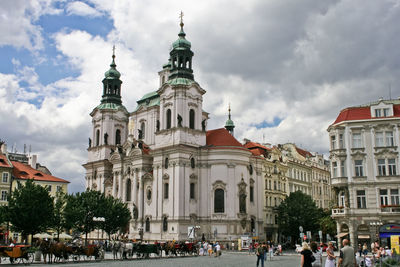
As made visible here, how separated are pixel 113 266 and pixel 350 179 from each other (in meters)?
25.5

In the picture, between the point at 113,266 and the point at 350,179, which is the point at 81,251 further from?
the point at 350,179

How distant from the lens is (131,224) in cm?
5969

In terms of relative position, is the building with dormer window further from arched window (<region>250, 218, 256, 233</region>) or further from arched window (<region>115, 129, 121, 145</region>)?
arched window (<region>115, 129, 121, 145</region>)

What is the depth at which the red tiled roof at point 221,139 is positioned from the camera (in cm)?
5752

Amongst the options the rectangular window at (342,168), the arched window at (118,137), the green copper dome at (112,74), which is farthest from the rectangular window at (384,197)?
the green copper dome at (112,74)

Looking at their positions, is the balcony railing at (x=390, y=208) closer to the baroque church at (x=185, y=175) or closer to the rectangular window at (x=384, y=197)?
the rectangular window at (x=384, y=197)

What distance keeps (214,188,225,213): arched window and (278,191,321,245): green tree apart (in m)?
10.7


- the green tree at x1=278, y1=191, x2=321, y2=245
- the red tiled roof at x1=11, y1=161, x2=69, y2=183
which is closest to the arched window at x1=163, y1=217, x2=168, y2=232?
the green tree at x1=278, y1=191, x2=321, y2=245

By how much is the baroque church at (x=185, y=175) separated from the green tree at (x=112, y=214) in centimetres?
440

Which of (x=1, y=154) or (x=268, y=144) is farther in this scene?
(x=268, y=144)

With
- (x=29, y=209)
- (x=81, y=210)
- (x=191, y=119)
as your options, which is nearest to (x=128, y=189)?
(x=81, y=210)

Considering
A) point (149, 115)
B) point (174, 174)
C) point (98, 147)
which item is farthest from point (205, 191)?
point (98, 147)

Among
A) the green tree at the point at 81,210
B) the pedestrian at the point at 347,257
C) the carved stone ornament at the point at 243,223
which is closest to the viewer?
the pedestrian at the point at 347,257

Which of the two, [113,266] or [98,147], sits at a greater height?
[98,147]
